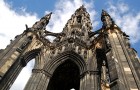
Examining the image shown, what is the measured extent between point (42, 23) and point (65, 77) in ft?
16.2

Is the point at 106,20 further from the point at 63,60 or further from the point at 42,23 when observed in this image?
the point at 42,23

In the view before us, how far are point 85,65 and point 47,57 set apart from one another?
2598mm

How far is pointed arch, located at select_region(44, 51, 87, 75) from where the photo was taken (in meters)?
13.3

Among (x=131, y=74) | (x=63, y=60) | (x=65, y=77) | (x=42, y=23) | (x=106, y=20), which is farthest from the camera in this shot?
(x=42, y=23)

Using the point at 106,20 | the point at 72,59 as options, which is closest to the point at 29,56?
the point at 72,59

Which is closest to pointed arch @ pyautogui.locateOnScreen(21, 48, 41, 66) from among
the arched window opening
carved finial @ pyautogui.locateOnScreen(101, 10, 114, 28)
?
the arched window opening

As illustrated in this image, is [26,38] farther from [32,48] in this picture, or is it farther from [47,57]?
[47,57]

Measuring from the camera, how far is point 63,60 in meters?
14.0

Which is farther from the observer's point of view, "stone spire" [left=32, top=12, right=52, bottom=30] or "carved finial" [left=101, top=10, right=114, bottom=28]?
"stone spire" [left=32, top=12, right=52, bottom=30]

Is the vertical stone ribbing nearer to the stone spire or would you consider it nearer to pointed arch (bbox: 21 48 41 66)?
pointed arch (bbox: 21 48 41 66)

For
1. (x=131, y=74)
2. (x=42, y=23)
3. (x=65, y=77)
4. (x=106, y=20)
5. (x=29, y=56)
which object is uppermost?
(x=42, y=23)

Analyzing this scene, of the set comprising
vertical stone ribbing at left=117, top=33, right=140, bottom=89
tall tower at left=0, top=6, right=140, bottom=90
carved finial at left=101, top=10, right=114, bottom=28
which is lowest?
vertical stone ribbing at left=117, top=33, right=140, bottom=89

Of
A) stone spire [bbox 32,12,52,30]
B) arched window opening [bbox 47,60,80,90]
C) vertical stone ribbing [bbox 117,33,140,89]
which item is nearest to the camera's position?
vertical stone ribbing [bbox 117,33,140,89]

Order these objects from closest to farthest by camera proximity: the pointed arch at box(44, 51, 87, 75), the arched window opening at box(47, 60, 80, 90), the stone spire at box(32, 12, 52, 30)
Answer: the pointed arch at box(44, 51, 87, 75) < the arched window opening at box(47, 60, 80, 90) < the stone spire at box(32, 12, 52, 30)
